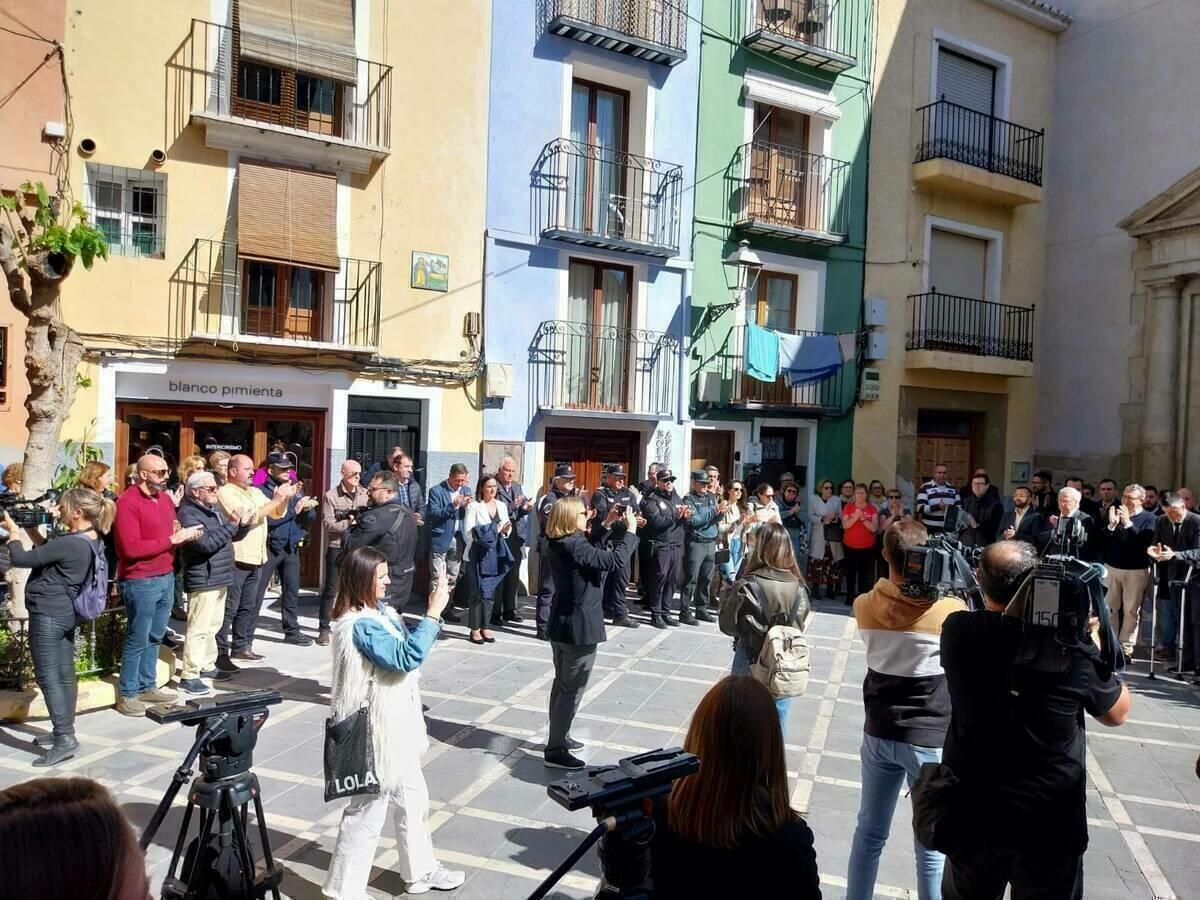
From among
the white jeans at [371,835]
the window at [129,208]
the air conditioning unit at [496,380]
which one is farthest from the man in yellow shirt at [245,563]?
the white jeans at [371,835]

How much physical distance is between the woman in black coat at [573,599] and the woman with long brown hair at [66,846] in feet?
13.5

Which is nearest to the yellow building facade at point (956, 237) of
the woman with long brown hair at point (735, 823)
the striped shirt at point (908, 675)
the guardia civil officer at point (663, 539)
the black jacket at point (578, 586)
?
the guardia civil officer at point (663, 539)

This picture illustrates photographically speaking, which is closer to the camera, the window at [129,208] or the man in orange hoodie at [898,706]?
the man in orange hoodie at [898,706]

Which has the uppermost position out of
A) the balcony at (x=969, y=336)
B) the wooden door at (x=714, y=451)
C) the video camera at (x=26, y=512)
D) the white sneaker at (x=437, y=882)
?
the balcony at (x=969, y=336)

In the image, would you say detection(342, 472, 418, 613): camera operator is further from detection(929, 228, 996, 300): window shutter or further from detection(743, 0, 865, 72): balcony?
detection(929, 228, 996, 300): window shutter

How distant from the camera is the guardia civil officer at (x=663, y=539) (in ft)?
35.1

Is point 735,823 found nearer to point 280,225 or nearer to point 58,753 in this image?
point 58,753

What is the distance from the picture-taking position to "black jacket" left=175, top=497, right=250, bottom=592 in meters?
7.10

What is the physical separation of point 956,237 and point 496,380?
32.3ft

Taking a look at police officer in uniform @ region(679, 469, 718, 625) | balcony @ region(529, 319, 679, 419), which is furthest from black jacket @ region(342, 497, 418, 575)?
balcony @ region(529, 319, 679, 419)

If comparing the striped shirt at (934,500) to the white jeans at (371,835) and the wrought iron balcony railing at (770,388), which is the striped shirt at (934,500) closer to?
→ the wrought iron balcony railing at (770,388)

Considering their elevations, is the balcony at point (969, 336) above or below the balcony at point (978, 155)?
below

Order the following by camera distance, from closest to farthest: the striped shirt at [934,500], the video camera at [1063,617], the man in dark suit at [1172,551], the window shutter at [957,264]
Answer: the video camera at [1063,617] < the man in dark suit at [1172,551] < the striped shirt at [934,500] < the window shutter at [957,264]

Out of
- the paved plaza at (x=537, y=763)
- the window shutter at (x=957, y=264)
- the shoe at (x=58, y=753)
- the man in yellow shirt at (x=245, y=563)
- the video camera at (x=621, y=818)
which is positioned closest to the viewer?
the video camera at (x=621, y=818)
